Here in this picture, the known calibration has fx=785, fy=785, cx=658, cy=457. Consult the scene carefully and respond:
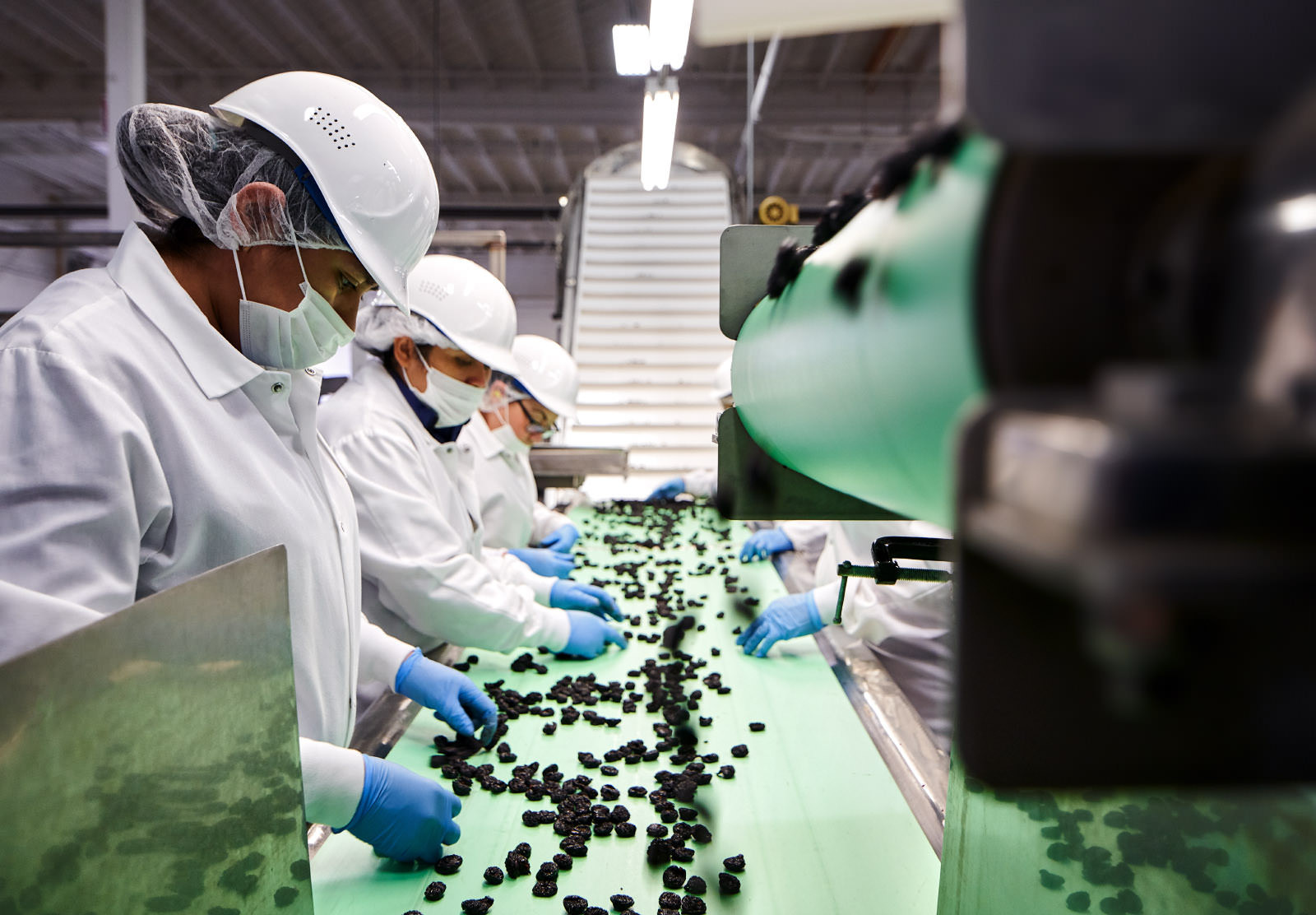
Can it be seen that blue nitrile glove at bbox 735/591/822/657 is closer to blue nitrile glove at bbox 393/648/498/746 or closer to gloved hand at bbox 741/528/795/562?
blue nitrile glove at bbox 393/648/498/746

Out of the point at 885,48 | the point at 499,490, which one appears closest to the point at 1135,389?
the point at 499,490

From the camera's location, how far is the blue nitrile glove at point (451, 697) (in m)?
1.96

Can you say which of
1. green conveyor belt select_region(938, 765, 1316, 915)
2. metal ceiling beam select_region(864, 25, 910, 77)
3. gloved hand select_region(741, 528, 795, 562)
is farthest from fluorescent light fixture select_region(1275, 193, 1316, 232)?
metal ceiling beam select_region(864, 25, 910, 77)

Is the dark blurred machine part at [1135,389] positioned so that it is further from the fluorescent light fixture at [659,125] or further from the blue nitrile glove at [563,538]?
the fluorescent light fixture at [659,125]

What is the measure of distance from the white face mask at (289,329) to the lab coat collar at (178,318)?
0.26 ft

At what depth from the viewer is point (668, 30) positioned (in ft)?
12.2

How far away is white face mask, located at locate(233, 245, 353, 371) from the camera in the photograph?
62.4 inches

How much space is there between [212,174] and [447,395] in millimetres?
1470

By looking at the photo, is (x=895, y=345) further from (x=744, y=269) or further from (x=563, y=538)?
(x=563, y=538)

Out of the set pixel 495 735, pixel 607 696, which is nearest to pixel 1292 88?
pixel 495 735

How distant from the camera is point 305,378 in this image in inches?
67.1

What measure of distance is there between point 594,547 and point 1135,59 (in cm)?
456

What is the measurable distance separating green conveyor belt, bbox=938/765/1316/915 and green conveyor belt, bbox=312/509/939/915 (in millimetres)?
347

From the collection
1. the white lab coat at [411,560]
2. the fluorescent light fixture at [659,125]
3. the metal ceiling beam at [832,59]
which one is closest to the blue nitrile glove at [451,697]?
the white lab coat at [411,560]
